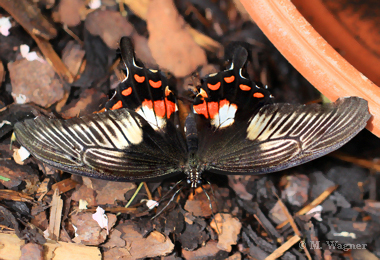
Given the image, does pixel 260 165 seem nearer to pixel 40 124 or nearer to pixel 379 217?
pixel 379 217

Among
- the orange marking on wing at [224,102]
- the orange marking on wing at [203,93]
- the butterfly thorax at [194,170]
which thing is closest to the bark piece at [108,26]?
the orange marking on wing at [203,93]

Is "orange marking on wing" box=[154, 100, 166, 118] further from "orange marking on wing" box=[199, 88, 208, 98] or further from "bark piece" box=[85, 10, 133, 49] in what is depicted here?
"bark piece" box=[85, 10, 133, 49]

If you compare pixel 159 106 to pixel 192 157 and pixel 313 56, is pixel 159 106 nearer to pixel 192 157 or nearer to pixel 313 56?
pixel 192 157

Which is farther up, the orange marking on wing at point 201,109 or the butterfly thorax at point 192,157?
the orange marking on wing at point 201,109

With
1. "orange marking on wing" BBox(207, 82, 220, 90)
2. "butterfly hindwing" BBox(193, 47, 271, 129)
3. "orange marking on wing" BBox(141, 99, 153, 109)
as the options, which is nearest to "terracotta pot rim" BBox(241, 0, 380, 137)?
"butterfly hindwing" BBox(193, 47, 271, 129)

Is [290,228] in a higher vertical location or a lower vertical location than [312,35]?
lower

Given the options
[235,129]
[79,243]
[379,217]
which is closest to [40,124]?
[79,243]

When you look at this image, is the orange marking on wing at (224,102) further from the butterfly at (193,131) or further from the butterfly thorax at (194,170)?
the butterfly thorax at (194,170)
